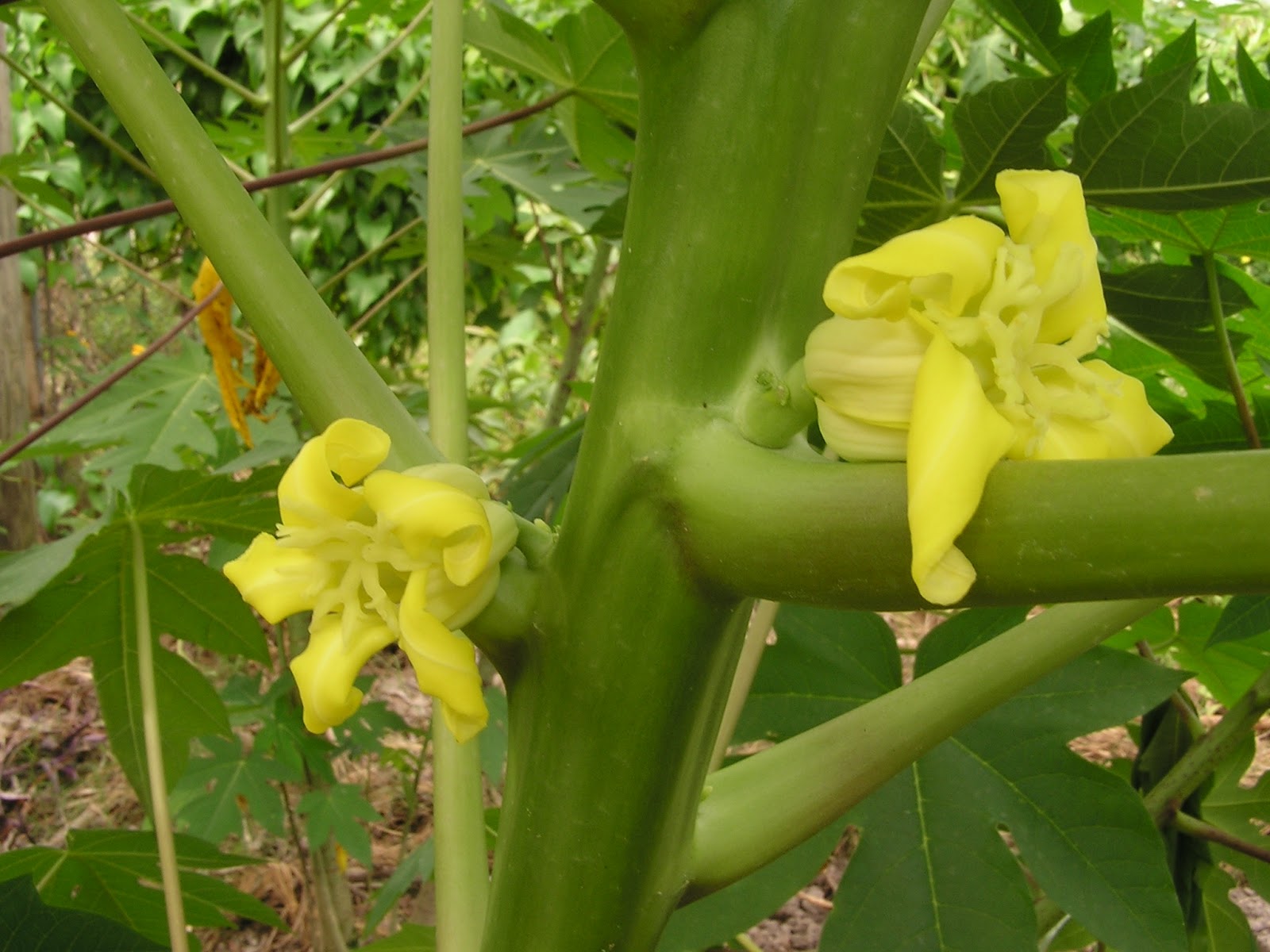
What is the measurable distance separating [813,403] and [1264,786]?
855 mm

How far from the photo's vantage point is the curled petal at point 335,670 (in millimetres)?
371

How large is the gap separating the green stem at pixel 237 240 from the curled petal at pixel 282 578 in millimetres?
70

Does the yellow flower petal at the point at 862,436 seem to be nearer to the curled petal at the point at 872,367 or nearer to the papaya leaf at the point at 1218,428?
the curled petal at the point at 872,367

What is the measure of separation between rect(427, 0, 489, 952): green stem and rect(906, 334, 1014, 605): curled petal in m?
0.38

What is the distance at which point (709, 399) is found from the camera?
1.20 ft

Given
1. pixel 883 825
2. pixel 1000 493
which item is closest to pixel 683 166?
pixel 1000 493

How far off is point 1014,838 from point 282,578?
620mm

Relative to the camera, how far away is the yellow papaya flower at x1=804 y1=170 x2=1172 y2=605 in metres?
0.28

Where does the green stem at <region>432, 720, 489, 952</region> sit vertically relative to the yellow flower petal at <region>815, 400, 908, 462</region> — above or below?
below

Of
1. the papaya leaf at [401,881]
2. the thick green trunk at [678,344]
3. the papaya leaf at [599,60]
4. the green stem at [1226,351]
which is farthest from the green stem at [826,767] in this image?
the papaya leaf at [401,881]

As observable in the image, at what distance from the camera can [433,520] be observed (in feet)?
1.17

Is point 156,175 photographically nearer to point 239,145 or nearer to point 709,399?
point 709,399

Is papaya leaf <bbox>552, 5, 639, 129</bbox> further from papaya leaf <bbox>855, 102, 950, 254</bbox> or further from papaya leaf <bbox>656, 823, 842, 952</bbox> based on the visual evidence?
papaya leaf <bbox>656, 823, 842, 952</bbox>

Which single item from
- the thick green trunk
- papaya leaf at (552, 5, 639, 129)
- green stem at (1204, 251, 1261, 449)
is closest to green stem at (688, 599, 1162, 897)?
the thick green trunk
